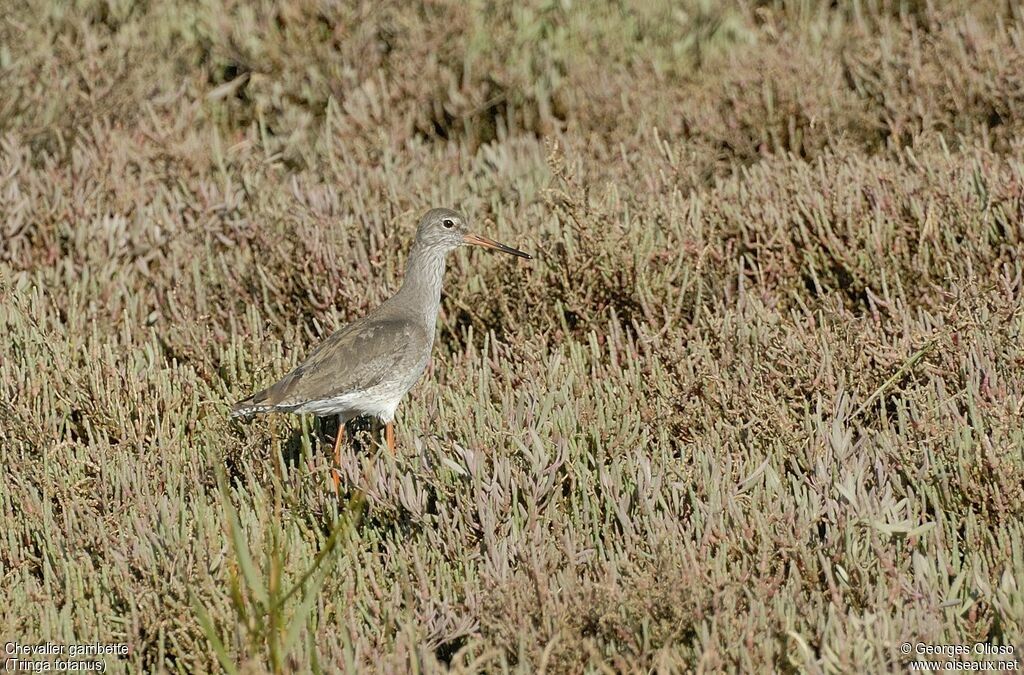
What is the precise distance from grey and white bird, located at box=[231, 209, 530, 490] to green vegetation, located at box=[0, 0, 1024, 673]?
18cm

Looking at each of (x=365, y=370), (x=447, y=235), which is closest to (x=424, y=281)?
(x=447, y=235)

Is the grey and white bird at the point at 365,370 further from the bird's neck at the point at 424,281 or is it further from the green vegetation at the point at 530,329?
the green vegetation at the point at 530,329

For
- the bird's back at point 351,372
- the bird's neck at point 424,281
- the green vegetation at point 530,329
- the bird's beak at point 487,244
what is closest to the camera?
the green vegetation at point 530,329

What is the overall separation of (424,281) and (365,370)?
0.79 m

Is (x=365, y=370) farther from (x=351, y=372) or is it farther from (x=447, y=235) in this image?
(x=447, y=235)

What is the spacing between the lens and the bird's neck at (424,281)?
5.35 metres

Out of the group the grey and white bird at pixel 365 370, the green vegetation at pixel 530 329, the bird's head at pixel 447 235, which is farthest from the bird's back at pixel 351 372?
the bird's head at pixel 447 235

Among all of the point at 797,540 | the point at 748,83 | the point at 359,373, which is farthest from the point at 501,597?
the point at 748,83

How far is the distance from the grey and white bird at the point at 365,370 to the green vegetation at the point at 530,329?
0.18 metres

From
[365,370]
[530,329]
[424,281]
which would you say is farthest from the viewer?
[530,329]

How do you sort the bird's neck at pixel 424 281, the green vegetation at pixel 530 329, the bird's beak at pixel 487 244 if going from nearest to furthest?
the green vegetation at pixel 530 329
the bird's neck at pixel 424 281
the bird's beak at pixel 487 244

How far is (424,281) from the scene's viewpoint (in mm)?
5410

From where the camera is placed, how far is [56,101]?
7184mm

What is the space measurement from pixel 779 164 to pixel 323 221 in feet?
7.74
